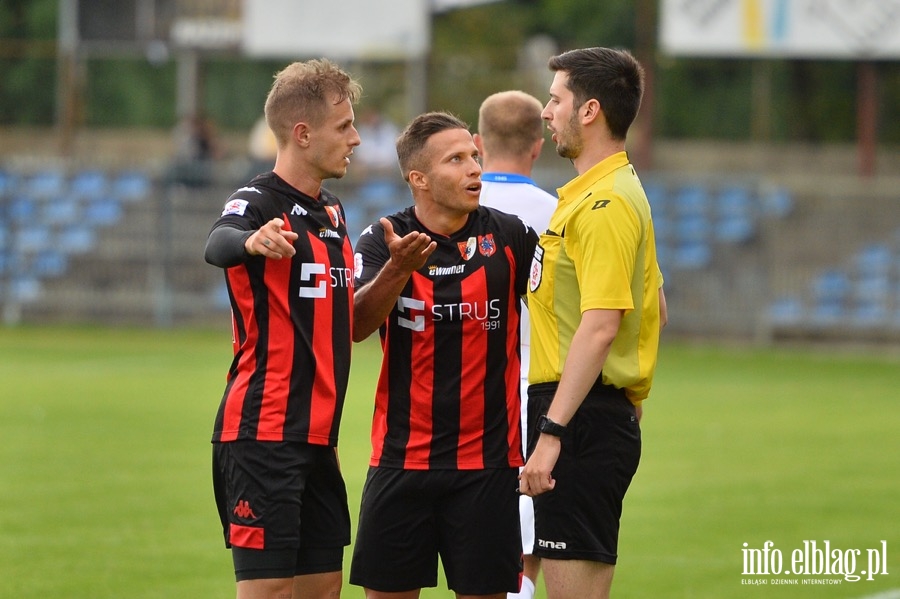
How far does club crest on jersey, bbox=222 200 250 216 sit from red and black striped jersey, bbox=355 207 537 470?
23.2 inches

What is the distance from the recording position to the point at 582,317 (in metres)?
4.90

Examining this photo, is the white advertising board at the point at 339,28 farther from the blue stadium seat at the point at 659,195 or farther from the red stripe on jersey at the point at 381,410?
the red stripe on jersey at the point at 381,410

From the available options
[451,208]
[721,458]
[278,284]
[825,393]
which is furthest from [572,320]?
[825,393]

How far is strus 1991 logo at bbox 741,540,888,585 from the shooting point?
769 centimetres

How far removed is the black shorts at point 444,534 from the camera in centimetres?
519

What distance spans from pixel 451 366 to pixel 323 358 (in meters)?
0.53

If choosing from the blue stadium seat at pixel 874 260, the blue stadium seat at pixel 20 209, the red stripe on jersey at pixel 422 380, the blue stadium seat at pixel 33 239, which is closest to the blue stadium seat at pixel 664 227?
the blue stadium seat at pixel 874 260

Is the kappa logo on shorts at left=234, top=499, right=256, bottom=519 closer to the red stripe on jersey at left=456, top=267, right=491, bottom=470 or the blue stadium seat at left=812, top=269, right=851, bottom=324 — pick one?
the red stripe on jersey at left=456, top=267, right=491, bottom=470

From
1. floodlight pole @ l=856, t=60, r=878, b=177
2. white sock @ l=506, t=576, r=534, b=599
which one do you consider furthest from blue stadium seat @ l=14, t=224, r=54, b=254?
white sock @ l=506, t=576, r=534, b=599

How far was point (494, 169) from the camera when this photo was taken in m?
6.69

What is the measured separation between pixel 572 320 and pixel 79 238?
1963 cm

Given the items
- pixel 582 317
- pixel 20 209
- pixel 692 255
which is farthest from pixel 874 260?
pixel 582 317

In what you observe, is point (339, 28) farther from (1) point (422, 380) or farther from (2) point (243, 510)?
(2) point (243, 510)

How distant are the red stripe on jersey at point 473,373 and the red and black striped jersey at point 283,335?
49cm
